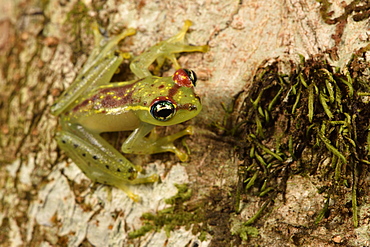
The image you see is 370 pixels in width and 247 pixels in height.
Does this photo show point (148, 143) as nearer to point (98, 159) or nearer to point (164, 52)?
point (98, 159)

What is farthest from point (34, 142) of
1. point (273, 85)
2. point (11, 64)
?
point (273, 85)

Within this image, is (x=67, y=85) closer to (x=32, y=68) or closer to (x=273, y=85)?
(x=32, y=68)

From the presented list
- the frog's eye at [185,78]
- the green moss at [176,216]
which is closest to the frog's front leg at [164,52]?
the frog's eye at [185,78]

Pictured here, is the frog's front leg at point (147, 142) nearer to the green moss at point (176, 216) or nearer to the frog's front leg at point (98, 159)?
the frog's front leg at point (98, 159)

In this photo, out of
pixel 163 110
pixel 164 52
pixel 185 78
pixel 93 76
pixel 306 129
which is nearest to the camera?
pixel 306 129

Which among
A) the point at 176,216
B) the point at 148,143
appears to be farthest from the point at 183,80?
the point at 176,216

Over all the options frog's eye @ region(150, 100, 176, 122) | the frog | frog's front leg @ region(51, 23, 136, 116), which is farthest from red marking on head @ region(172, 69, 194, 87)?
frog's front leg @ region(51, 23, 136, 116)

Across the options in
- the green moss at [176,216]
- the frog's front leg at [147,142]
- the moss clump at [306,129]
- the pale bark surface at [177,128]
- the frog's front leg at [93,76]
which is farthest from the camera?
the frog's front leg at [93,76]

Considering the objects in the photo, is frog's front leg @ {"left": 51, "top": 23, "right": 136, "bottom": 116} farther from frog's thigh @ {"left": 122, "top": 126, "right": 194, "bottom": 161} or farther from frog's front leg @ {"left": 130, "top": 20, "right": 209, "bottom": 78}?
frog's thigh @ {"left": 122, "top": 126, "right": 194, "bottom": 161}
